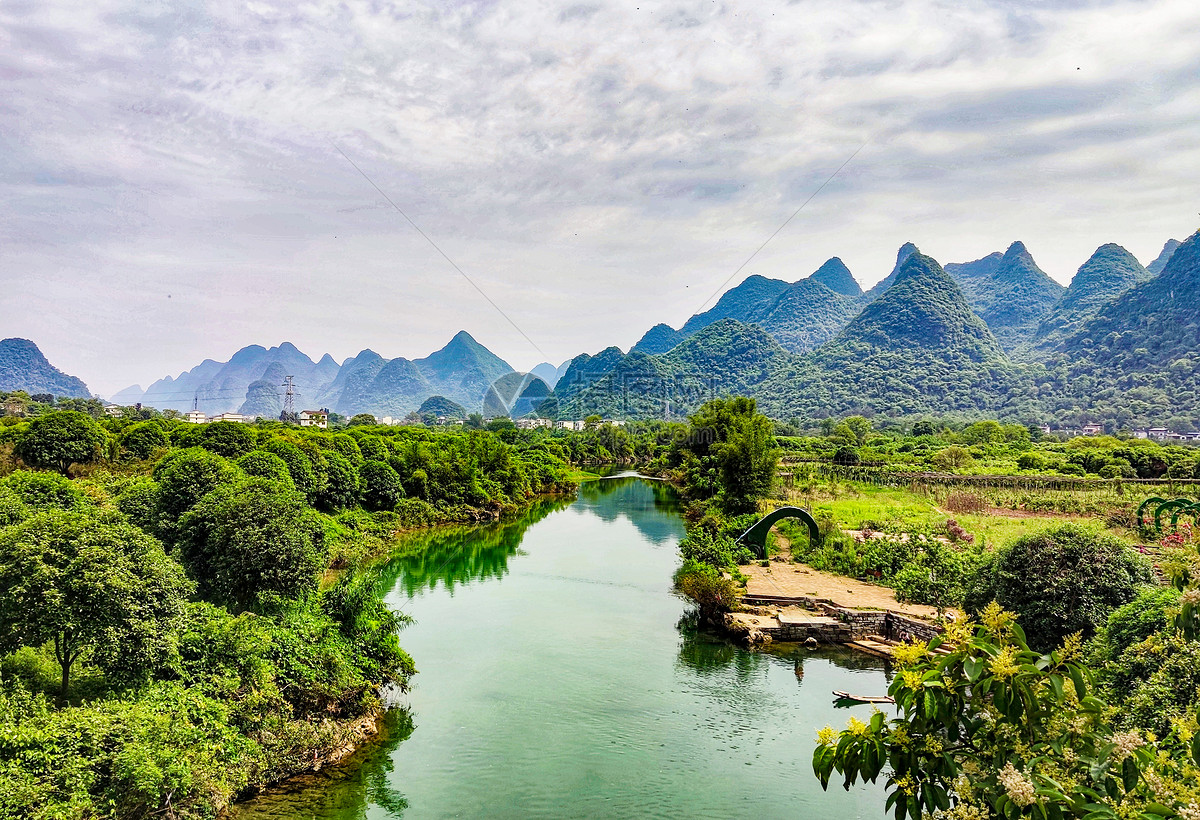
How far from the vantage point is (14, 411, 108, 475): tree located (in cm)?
Answer: 2459

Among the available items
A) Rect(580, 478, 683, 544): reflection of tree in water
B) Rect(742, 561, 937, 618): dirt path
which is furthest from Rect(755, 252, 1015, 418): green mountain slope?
Rect(742, 561, 937, 618): dirt path

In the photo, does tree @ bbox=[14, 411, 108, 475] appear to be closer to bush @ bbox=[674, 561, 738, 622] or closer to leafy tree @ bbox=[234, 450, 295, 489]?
leafy tree @ bbox=[234, 450, 295, 489]

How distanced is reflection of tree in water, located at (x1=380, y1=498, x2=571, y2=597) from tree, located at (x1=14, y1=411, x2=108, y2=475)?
1260 cm

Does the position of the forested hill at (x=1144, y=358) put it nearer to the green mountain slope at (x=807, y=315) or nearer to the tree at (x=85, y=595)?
the tree at (x=85, y=595)

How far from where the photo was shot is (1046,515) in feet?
68.4

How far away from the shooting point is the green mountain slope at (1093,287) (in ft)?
378

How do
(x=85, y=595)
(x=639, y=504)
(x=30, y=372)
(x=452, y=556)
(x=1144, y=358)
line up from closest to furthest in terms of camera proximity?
(x=85, y=595) → (x=452, y=556) → (x=639, y=504) → (x=1144, y=358) → (x=30, y=372)

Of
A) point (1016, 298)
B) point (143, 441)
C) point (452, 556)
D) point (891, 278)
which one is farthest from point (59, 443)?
point (891, 278)

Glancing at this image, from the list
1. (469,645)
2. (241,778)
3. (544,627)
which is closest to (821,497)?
(544,627)

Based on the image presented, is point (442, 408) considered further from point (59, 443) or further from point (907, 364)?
point (59, 443)

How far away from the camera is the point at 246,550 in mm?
11109

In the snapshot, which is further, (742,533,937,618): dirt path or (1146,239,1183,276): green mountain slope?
(1146,239,1183,276): green mountain slope

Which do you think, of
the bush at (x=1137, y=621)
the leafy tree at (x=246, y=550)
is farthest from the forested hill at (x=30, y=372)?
the bush at (x=1137, y=621)

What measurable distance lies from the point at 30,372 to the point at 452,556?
220m
